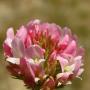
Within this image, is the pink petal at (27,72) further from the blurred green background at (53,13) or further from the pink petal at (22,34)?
the blurred green background at (53,13)

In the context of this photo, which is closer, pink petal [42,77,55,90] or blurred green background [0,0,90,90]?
pink petal [42,77,55,90]

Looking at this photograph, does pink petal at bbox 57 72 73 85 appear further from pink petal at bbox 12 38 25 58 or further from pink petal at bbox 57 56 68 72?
pink petal at bbox 12 38 25 58

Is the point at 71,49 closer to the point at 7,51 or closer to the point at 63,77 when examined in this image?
the point at 63,77

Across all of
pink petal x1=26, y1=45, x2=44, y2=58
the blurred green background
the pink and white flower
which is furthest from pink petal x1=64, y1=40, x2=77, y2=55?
the blurred green background

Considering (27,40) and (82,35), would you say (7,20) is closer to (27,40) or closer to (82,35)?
(82,35)

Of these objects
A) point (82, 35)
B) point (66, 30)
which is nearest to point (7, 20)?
point (82, 35)

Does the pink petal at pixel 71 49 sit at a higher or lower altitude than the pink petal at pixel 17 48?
lower

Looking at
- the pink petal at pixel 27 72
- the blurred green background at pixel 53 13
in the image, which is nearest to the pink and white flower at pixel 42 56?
the pink petal at pixel 27 72

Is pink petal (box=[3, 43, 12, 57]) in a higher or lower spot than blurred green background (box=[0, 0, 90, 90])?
higher
